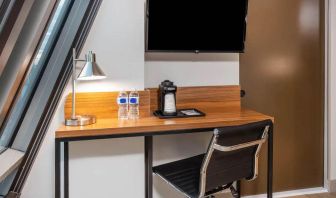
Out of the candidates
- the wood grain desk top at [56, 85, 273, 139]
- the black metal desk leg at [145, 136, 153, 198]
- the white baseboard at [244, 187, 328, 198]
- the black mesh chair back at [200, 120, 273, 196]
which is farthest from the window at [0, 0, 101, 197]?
the white baseboard at [244, 187, 328, 198]

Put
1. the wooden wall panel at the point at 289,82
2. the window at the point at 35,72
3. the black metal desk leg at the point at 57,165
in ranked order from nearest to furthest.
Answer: the window at the point at 35,72, the black metal desk leg at the point at 57,165, the wooden wall panel at the point at 289,82

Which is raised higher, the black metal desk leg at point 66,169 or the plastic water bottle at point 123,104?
the plastic water bottle at point 123,104

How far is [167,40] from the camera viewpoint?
79.4 inches

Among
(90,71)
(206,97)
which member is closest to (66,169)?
(90,71)

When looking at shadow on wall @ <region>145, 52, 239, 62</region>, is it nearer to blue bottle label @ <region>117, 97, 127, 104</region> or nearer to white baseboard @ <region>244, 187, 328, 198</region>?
blue bottle label @ <region>117, 97, 127, 104</region>

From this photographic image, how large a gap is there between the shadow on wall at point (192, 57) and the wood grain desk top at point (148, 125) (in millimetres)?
493

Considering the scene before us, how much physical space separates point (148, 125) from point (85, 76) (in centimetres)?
46

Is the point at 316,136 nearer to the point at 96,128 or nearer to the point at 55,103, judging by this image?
the point at 96,128

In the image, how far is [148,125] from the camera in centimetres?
172

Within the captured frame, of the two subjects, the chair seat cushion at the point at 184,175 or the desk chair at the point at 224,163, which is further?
the chair seat cushion at the point at 184,175

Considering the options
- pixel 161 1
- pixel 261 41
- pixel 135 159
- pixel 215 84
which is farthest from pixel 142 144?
pixel 261 41

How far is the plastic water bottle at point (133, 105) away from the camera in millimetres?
1924

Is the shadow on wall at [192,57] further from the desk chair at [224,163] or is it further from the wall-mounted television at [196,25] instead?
the desk chair at [224,163]

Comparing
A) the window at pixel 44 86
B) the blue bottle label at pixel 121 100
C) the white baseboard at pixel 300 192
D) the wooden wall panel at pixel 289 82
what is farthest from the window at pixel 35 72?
the white baseboard at pixel 300 192
